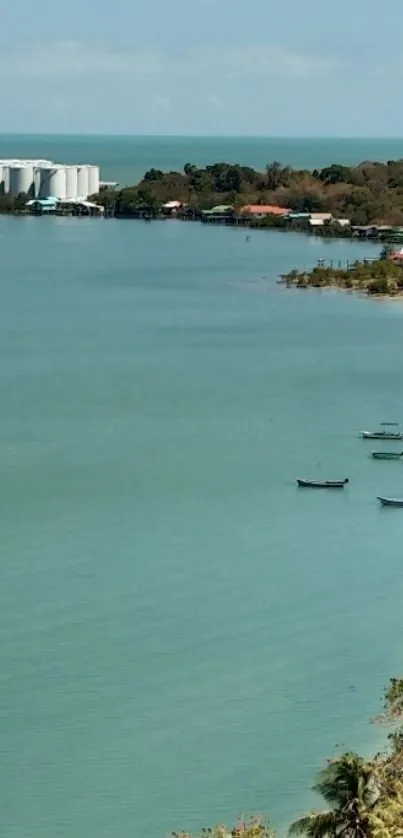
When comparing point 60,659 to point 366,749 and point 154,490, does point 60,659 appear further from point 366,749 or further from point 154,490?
point 154,490

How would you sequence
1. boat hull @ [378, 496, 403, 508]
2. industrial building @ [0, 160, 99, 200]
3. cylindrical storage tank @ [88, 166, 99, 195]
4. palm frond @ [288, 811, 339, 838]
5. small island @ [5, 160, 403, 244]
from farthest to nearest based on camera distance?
cylindrical storage tank @ [88, 166, 99, 195], industrial building @ [0, 160, 99, 200], small island @ [5, 160, 403, 244], boat hull @ [378, 496, 403, 508], palm frond @ [288, 811, 339, 838]

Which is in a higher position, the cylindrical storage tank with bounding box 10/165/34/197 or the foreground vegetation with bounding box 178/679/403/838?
the cylindrical storage tank with bounding box 10/165/34/197

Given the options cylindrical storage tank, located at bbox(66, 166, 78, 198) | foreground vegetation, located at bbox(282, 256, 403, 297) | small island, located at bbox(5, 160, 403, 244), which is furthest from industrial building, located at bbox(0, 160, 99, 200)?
foreground vegetation, located at bbox(282, 256, 403, 297)

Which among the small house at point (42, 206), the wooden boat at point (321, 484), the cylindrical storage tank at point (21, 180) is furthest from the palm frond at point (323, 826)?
the cylindrical storage tank at point (21, 180)

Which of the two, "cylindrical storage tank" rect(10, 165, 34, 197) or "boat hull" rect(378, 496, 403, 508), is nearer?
"boat hull" rect(378, 496, 403, 508)

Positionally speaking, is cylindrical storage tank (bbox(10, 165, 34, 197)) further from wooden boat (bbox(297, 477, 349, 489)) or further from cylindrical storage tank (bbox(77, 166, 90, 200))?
wooden boat (bbox(297, 477, 349, 489))

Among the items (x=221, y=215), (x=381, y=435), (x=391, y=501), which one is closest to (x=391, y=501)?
(x=391, y=501)

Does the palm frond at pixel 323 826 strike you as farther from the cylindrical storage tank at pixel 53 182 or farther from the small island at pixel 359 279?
the cylindrical storage tank at pixel 53 182
